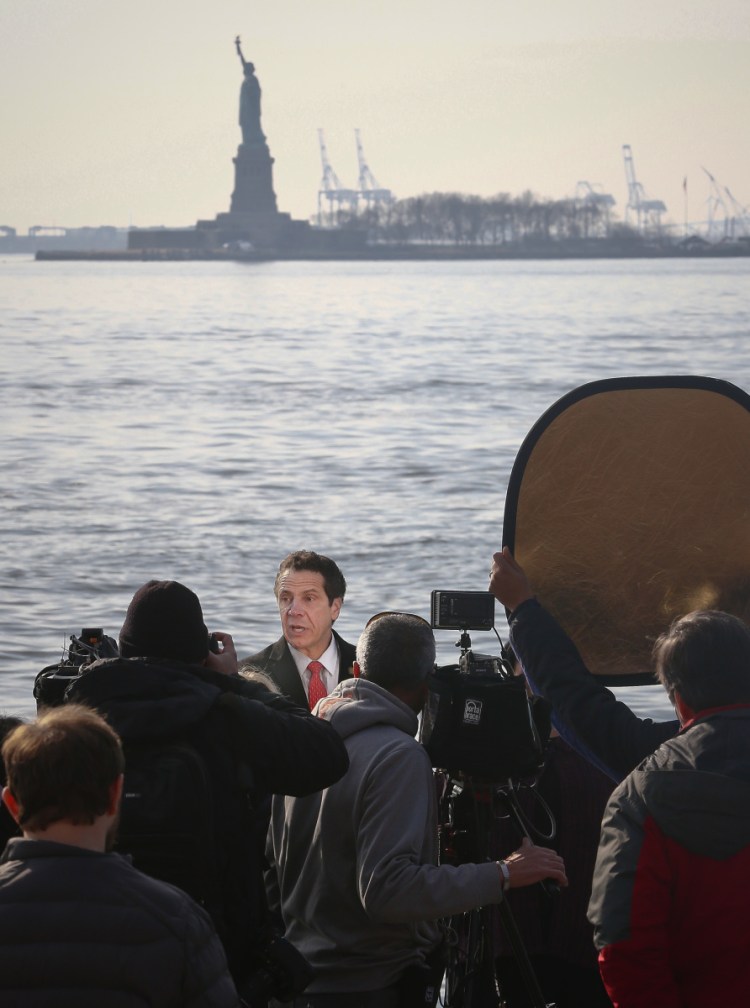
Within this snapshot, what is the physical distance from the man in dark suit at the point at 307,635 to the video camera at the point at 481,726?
1.12 m

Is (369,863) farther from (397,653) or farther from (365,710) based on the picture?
(397,653)

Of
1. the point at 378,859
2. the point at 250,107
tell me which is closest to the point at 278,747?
the point at 378,859

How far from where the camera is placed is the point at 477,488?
69.3 ft

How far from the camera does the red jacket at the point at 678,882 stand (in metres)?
2.44

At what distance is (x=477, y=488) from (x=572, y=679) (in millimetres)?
18065

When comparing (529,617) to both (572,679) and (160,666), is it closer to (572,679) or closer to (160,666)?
(572,679)

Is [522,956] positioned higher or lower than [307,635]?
lower

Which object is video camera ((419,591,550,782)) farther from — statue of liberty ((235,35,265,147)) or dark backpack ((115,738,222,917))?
statue of liberty ((235,35,265,147))

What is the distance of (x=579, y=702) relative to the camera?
3.06 metres

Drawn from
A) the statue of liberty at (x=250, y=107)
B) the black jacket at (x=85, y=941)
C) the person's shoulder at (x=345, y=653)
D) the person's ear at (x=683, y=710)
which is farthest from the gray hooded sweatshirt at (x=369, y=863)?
the statue of liberty at (x=250, y=107)

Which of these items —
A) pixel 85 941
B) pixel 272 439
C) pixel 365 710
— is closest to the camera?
pixel 85 941

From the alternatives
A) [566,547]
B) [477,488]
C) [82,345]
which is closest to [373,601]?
[477,488]

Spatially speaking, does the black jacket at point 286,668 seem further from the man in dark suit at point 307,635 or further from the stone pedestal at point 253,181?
the stone pedestal at point 253,181

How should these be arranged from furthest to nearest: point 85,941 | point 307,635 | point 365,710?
point 307,635 → point 365,710 → point 85,941
